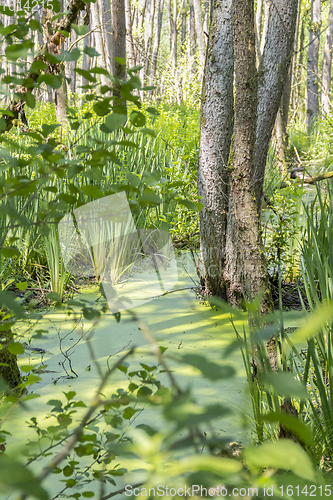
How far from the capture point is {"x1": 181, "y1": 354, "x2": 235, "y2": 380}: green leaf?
0.34 meters

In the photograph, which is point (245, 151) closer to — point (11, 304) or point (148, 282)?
point (148, 282)

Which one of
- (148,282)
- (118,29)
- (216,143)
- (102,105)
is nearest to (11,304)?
(102,105)

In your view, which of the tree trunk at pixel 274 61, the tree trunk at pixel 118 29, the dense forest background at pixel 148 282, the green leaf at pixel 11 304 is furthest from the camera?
the tree trunk at pixel 118 29

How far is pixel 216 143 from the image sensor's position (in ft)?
6.83

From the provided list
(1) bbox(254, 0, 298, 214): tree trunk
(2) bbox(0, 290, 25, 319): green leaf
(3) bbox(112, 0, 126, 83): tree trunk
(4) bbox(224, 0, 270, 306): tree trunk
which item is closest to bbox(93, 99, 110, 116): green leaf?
(2) bbox(0, 290, 25, 319): green leaf

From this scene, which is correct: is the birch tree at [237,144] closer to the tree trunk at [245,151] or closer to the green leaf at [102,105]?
the tree trunk at [245,151]

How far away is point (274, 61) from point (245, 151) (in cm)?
62

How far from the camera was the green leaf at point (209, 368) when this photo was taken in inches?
13.3

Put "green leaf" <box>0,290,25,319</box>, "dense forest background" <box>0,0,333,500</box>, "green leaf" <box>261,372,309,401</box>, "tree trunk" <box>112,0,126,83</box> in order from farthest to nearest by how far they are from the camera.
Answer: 1. "tree trunk" <box>112,0,126,83</box>
2. "dense forest background" <box>0,0,333,500</box>
3. "green leaf" <box>0,290,25,319</box>
4. "green leaf" <box>261,372,309,401</box>

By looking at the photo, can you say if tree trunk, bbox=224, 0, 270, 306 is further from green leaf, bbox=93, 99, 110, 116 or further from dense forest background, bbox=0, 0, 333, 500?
green leaf, bbox=93, 99, 110, 116

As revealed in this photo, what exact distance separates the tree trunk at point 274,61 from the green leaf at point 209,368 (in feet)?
5.61

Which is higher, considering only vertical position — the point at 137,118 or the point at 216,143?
the point at 216,143

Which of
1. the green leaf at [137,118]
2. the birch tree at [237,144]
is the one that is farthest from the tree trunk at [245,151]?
the green leaf at [137,118]

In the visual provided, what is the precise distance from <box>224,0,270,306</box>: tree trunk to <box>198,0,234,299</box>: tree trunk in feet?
1.40
